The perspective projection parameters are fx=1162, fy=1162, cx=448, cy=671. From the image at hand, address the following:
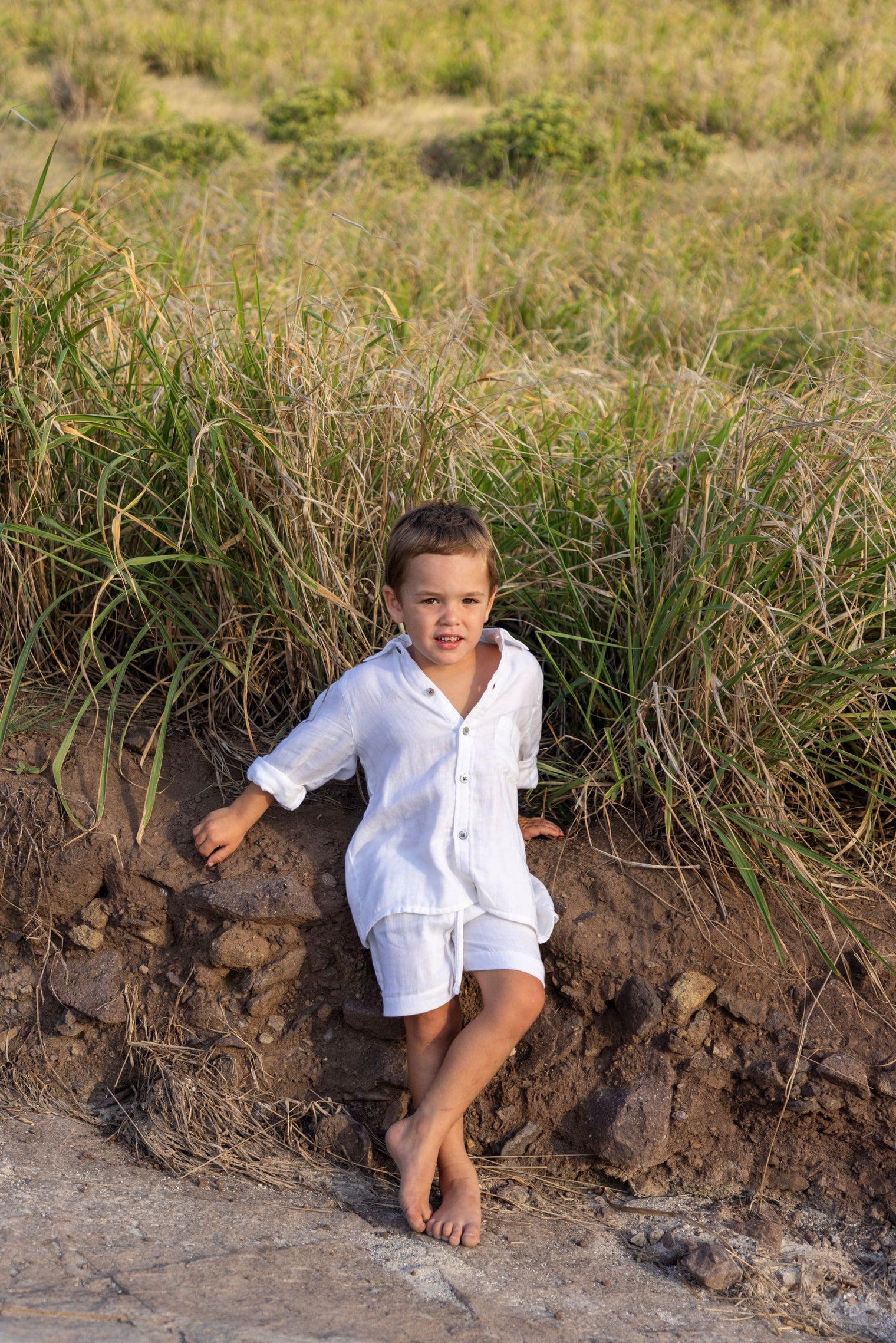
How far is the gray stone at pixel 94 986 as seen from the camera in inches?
86.0

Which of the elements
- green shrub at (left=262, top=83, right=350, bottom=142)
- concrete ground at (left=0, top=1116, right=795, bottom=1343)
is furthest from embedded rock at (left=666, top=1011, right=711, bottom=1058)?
green shrub at (left=262, top=83, right=350, bottom=142)

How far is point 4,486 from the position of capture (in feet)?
8.52

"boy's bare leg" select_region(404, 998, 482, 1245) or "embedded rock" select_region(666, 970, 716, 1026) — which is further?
"embedded rock" select_region(666, 970, 716, 1026)

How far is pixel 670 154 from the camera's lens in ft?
22.7

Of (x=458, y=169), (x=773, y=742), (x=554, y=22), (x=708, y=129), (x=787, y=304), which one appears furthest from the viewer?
(x=554, y=22)

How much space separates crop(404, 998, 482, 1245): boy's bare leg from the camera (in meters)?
1.85

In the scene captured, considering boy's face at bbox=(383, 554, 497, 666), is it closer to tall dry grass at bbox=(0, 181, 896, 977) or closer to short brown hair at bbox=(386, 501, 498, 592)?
short brown hair at bbox=(386, 501, 498, 592)

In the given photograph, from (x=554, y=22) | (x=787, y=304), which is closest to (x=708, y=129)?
(x=554, y=22)

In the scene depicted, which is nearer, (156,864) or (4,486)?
(156,864)

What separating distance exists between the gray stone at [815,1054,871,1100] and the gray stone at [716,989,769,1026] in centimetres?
13

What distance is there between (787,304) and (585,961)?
322 centimetres

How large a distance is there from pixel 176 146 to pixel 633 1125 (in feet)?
21.7

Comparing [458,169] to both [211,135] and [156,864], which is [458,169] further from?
[156,864]

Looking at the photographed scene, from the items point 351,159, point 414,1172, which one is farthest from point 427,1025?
point 351,159
